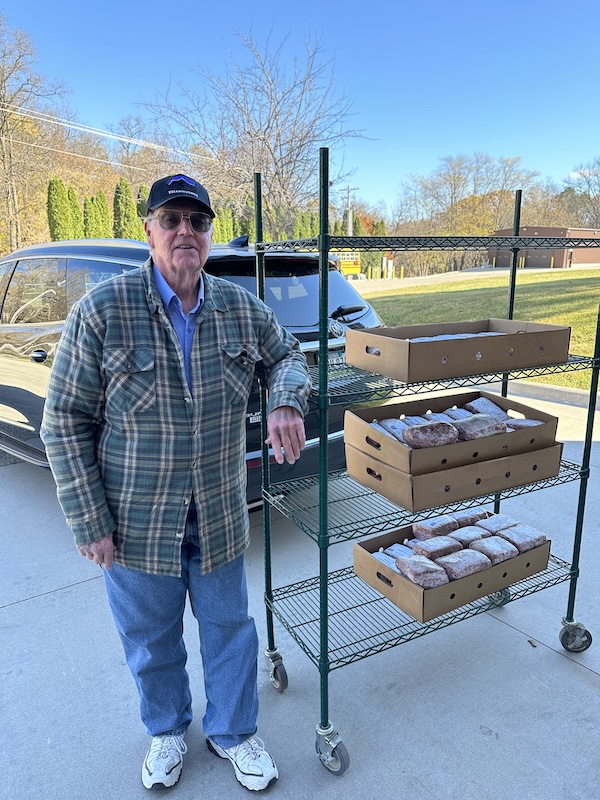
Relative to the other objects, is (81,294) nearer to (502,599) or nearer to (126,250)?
(126,250)

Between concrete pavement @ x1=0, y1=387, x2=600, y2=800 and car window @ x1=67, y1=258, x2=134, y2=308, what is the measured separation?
1.68 m

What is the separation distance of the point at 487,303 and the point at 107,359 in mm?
12290

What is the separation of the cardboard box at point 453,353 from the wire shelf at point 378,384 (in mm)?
32

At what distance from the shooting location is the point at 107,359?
58.0 inches

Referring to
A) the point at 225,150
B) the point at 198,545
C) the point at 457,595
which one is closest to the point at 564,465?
the point at 457,595

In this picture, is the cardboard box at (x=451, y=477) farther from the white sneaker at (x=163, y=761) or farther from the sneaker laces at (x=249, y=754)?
the white sneaker at (x=163, y=761)

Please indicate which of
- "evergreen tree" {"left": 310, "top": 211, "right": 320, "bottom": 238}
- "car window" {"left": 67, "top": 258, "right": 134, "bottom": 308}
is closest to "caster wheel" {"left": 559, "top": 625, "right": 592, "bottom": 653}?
"car window" {"left": 67, "top": 258, "right": 134, "bottom": 308}

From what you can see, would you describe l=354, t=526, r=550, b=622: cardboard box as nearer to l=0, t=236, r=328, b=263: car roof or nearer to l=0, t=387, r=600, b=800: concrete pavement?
l=0, t=387, r=600, b=800: concrete pavement

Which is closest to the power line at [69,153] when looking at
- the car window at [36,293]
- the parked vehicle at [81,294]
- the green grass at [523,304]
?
the green grass at [523,304]

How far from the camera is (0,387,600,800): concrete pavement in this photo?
1.75 m

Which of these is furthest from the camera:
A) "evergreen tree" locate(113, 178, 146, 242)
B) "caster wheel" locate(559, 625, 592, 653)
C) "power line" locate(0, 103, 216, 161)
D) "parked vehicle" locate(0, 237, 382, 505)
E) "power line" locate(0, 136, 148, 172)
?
"evergreen tree" locate(113, 178, 146, 242)

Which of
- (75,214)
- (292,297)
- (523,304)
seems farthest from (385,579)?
(75,214)

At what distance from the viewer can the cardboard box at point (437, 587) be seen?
1917 millimetres

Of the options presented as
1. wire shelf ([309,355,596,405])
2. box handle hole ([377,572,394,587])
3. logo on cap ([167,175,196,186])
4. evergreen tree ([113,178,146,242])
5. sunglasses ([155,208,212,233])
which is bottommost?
box handle hole ([377,572,394,587])
